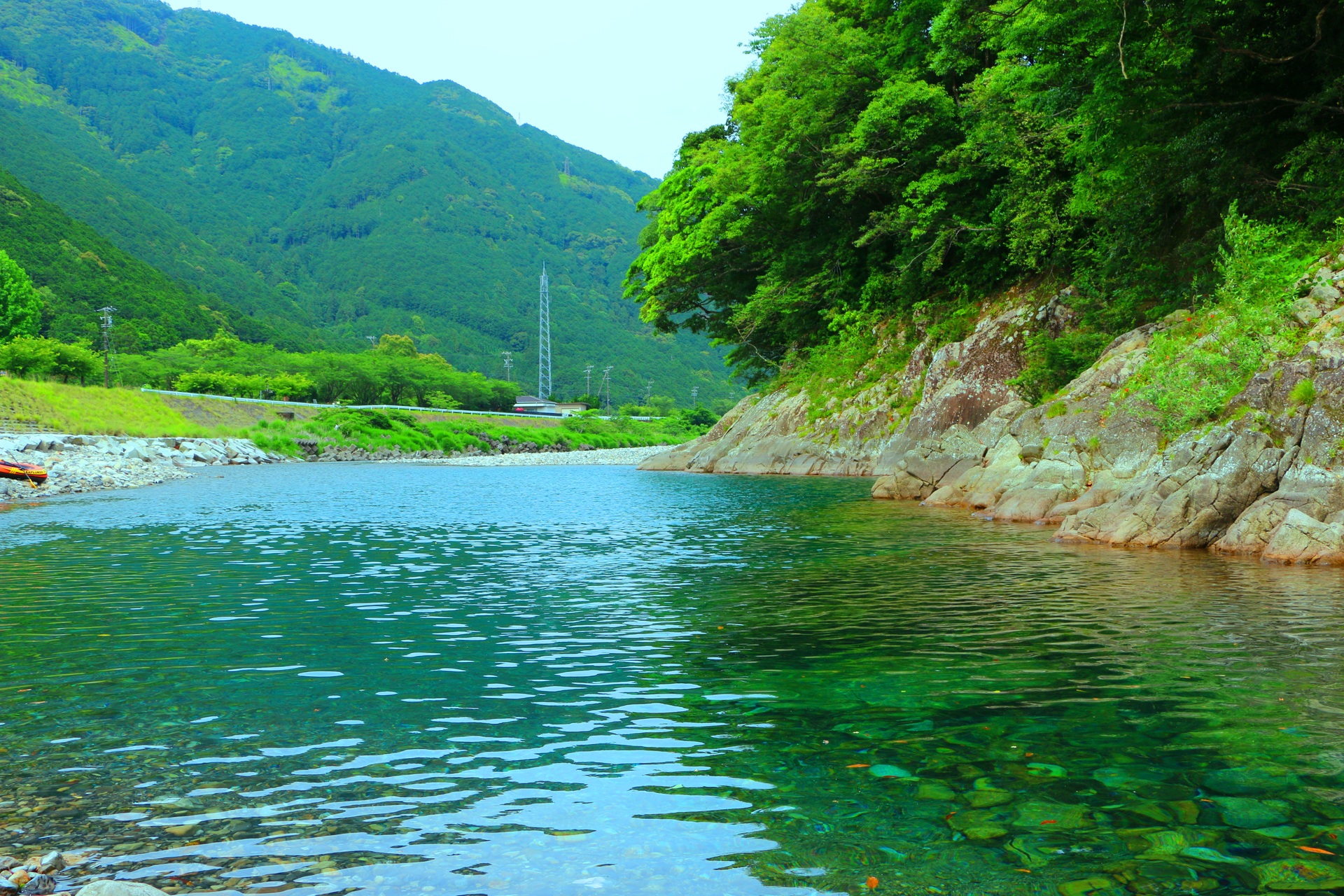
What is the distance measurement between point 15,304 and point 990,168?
329ft

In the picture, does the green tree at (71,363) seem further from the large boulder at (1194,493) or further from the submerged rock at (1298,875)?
the submerged rock at (1298,875)

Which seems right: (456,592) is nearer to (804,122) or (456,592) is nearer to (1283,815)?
(1283,815)

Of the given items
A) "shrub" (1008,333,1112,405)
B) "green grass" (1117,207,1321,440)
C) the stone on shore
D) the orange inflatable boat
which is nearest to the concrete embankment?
the orange inflatable boat

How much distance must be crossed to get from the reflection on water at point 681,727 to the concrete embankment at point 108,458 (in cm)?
2284

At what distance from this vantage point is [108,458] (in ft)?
157

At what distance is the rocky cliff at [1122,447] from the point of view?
1673 centimetres

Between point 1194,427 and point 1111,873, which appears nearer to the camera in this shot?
point 1111,873

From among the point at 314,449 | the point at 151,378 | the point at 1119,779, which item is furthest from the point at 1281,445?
the point at 151,378

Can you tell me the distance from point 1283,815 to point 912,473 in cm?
2596

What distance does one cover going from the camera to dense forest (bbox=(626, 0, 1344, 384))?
2316cm

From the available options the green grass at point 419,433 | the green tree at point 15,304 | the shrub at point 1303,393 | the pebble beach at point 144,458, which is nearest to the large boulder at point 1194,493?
the shrub at point 1303,393

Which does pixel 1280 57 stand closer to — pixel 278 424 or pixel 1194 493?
pixel 1194 493

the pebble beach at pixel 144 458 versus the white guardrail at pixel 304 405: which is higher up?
the white guardrail at pixel 304 405

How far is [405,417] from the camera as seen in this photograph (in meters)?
94.4
